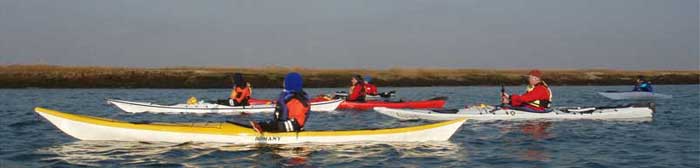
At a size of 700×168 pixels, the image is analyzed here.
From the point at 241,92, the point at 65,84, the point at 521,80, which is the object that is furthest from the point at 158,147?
the point at 521,80

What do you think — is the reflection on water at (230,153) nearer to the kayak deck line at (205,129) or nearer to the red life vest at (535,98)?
the kayak deck line at (205,129)

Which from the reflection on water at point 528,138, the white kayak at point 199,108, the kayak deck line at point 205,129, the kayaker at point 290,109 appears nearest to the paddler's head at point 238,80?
the white kayak at point 199,108

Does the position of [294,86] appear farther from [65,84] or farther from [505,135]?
[65,84]

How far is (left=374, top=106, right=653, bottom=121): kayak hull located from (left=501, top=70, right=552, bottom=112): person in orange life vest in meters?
0.16

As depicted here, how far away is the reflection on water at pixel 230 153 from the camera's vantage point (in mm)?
11508

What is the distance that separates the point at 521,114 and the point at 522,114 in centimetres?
3

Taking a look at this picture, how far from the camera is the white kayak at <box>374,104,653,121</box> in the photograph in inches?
751

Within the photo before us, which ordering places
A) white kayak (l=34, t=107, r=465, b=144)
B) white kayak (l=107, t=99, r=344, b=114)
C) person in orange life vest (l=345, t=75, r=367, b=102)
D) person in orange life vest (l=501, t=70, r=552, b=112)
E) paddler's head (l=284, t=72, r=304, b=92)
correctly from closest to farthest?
1. paddler's head (l=284, t=72, r=304, b=92)
2. white kayak (l=34, t=107, r=465, b=144)
3. person in orange life vest (l=501, t=70, r=552, b=112)
4. white kayak (l=107, t=99, r=344, b=114)
5. person in orange life vest (l=345, t=75, r=367, b=102)

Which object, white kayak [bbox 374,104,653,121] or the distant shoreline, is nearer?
white kayak [bbox 374,104,653,121]

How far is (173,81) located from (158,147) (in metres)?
38.0

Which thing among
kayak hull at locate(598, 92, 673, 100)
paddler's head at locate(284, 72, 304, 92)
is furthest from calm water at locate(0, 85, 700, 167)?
kayak hull at locate(598, 92, 673, 100)

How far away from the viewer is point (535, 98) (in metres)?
18.6

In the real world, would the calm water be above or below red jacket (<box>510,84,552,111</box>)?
below

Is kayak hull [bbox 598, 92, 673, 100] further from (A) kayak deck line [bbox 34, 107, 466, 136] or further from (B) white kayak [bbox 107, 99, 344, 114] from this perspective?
(A) kayak deck line [bbox 34, 107, 466, 136]
